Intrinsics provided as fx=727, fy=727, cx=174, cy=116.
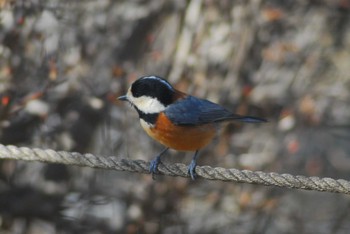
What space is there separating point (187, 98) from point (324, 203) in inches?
160

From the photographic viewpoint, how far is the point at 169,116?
4449 millimetres

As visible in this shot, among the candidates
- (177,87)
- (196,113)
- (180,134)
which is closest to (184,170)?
(180,134)

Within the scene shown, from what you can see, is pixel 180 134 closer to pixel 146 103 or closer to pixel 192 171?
pixel 146 103

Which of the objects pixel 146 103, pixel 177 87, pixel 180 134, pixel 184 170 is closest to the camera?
pixel 184 170

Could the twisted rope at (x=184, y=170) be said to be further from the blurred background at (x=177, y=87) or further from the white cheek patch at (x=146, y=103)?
the blurred background at (x=177, y=87)

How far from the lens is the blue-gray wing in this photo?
14.7 ft

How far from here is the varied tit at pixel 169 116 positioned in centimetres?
438

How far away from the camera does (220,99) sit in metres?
6.00

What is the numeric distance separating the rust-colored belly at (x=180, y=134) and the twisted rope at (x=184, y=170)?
0.34 metres

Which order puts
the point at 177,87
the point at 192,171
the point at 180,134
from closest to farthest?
the point at 192,171 < the point at 180,134 < the point at 177,87

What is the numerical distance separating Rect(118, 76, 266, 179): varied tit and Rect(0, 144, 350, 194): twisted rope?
0.88 ft

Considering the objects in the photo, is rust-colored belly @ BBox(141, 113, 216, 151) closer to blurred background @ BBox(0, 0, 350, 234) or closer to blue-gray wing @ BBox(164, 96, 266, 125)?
blue-gray wing @ BBox(164, 96, 266, 125)

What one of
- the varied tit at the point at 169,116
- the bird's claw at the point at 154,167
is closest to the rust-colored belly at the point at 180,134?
the varied tit at the point at 169,116

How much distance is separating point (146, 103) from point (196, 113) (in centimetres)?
41
